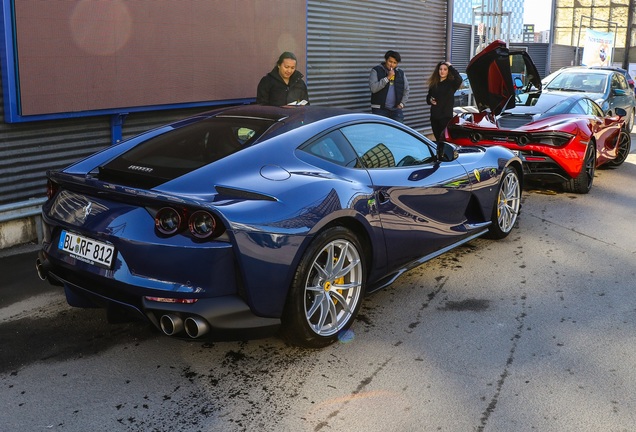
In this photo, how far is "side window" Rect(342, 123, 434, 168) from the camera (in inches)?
182

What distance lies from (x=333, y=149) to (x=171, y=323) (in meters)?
1.58

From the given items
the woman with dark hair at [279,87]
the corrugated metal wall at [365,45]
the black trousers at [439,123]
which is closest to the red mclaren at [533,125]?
the black trousers at [439,123]

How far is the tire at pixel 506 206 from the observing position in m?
6.47

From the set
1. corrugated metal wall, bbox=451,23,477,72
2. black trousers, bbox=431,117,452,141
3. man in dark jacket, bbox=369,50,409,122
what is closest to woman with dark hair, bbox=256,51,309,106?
man in dark jacket, bbox=369,50,409,122

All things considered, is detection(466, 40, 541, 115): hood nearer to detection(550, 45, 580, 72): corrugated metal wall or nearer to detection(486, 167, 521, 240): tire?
detection(486, 167, 521, 240): tire

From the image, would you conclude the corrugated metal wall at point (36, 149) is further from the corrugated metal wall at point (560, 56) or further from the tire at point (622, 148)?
the corrugated metal wall at point (560, 56)

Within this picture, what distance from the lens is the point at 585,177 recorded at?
9.09 metres

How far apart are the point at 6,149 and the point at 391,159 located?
3.74m

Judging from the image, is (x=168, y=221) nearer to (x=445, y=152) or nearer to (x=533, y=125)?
(x=445, y=152)

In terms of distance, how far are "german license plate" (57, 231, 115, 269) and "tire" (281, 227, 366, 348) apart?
3.17 ft

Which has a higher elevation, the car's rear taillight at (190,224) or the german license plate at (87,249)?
the car's rear taillight at (190,224)

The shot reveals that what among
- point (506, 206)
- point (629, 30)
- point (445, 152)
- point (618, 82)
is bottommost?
point (506, 206)

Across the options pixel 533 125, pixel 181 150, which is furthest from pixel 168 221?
pixel 533 125

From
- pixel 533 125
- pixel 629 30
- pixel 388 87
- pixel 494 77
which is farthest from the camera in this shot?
pixel 629 30
